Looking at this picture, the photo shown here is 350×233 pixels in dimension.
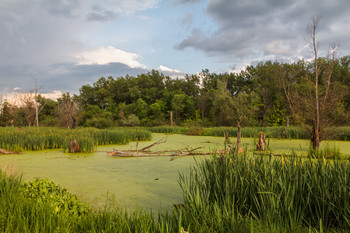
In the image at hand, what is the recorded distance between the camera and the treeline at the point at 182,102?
2984cm

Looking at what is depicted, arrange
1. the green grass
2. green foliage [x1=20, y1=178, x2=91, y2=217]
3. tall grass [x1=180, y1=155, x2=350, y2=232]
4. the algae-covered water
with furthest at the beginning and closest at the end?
1. the algae-covered water
2. green foliage [x1=20, y1=178, x2=91, y2=217]
3. tall grass [x1=180, y1=155, x2=350, y2=232]
4. the green grass

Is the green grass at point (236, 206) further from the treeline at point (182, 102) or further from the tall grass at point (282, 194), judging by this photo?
the treeline at point (182, 102)

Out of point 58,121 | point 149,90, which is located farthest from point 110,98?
point 58,121

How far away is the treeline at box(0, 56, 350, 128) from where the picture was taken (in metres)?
29.8

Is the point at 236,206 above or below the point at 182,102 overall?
below

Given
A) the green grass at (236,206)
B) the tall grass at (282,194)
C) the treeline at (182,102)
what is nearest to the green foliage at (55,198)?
the green grass at (236,206)

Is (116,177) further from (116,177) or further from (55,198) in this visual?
(55,198)

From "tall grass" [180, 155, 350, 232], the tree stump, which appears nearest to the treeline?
the tree stump

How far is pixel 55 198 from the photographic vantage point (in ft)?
10.7

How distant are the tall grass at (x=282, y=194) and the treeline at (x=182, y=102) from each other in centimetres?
1947

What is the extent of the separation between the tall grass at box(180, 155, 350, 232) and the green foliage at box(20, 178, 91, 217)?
1.33 m

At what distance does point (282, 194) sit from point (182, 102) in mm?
36560

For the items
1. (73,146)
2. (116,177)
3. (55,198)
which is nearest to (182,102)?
(73,146)

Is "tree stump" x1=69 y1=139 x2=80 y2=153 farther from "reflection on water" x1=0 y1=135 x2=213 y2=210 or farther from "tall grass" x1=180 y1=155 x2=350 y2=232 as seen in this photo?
"tall grass" x1=180 y1=155 x2=350 y2=232
